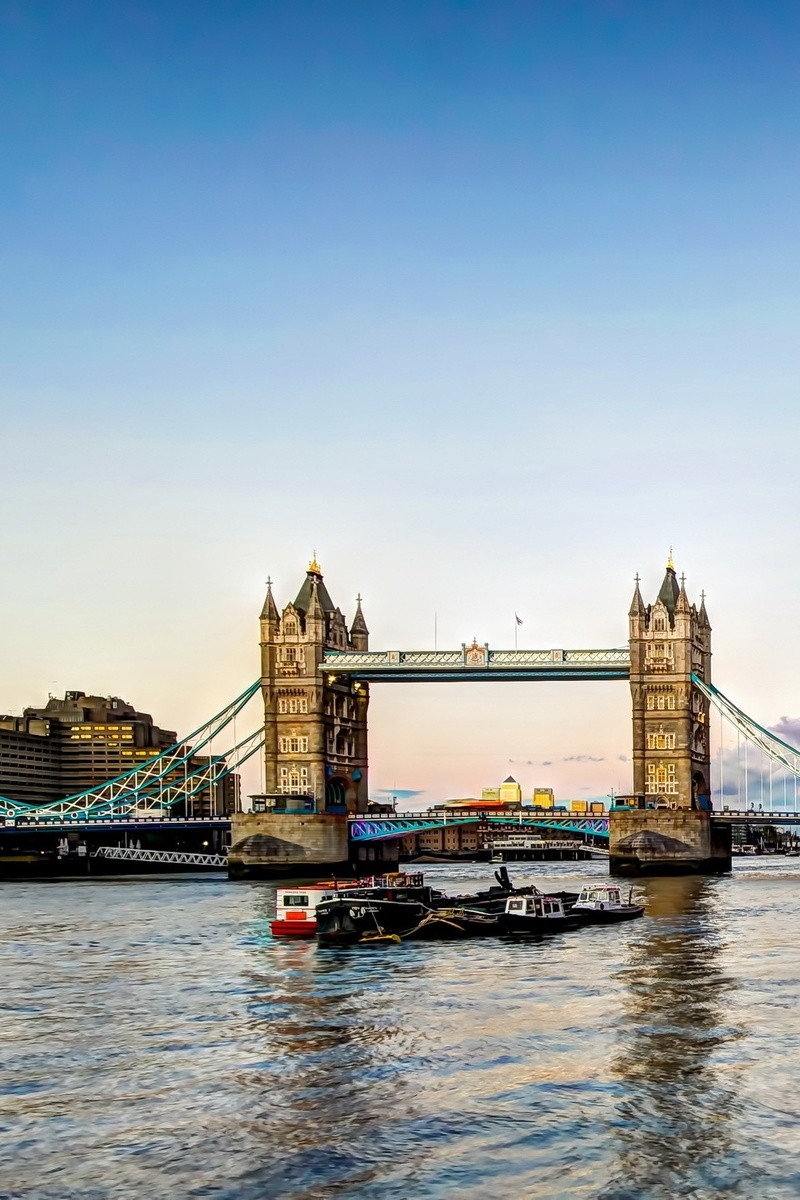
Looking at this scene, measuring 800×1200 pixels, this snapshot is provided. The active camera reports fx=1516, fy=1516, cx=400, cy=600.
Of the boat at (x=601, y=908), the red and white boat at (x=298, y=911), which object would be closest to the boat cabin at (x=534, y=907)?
the boat at (x=601, y=908)

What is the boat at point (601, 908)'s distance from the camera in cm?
7975

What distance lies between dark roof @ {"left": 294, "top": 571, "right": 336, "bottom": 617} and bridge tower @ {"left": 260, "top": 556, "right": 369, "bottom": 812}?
11 centimetres

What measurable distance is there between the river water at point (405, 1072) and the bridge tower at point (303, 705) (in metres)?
87.3

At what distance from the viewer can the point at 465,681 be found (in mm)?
161750

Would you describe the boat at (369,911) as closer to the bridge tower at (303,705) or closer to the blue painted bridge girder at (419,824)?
the bridge tower at (303,705)

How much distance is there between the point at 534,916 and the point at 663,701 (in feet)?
274

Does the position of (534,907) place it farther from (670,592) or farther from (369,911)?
(670,592)

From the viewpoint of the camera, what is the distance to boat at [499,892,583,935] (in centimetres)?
7412

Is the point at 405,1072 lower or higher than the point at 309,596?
lower

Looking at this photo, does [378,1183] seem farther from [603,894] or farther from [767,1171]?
[603,894]

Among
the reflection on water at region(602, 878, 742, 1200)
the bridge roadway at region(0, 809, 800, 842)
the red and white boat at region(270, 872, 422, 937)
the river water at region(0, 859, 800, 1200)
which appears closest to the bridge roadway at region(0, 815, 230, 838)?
the bridge roadway at region(0, 809, 800, 842)

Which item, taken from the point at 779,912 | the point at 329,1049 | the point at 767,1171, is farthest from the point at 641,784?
the point at 767,1171

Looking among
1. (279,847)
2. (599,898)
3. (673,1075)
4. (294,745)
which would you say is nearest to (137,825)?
(294,745)

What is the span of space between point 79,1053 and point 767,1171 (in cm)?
2052
